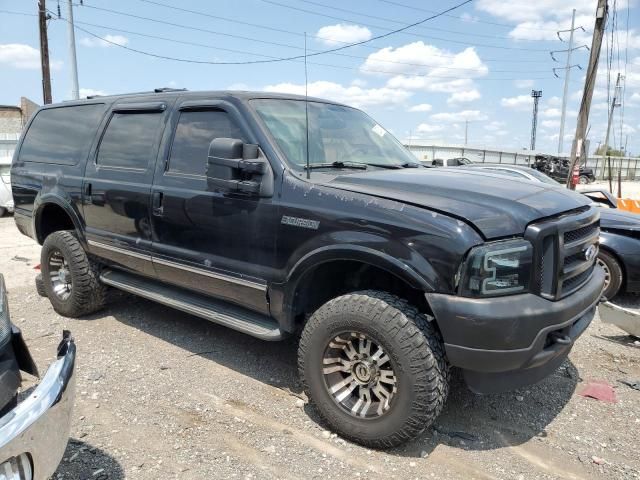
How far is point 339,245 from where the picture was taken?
9.82ft

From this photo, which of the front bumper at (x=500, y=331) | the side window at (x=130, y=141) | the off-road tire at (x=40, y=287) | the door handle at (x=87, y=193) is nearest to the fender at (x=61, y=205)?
the door handle at (x=87, y=193)

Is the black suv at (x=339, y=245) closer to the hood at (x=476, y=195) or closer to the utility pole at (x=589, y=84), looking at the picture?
the hood at (x=476, y=195)

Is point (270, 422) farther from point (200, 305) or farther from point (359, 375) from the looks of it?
point (200, 305)

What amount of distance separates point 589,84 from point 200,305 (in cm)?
1445

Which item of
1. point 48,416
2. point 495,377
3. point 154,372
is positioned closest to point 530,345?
point 495,377

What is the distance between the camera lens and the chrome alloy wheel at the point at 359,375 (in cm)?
294

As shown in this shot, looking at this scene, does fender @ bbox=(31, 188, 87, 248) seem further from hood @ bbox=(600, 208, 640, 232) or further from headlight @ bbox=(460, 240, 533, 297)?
hood @ bbox=(600, 208, 640, 232)

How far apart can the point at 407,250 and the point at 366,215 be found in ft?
1.06

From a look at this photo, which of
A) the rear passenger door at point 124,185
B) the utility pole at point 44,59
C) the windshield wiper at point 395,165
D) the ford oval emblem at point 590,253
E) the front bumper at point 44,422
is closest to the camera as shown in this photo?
the front bumper at point 44,422

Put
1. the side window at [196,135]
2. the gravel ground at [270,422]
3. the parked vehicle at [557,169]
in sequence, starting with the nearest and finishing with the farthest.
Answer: the gravel ground at [270,422]
the side window at [196,135]
the parked vehicle at [557,169]

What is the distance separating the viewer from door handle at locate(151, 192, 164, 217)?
3.99m

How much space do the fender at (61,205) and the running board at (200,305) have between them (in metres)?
0.46

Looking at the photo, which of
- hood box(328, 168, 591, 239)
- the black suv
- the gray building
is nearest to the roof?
the black suv

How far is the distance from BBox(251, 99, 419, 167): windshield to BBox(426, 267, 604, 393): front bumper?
1.50 metres
